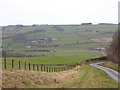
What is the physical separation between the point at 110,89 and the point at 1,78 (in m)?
8.28

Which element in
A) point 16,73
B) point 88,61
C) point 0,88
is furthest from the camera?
point 88,61

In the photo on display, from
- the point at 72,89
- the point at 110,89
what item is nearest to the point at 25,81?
the point at 72,89

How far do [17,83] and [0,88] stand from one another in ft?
7.72

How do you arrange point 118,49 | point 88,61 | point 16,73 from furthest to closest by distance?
point 88,61
point 118,49
point 16,73

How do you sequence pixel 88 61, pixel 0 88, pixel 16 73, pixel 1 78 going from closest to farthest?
1. pixel 0 88
2. pixel 1 78
3. pixel 16 73
4. pixel 88 61

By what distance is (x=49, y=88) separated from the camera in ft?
87.9

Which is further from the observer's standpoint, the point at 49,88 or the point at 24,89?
the point at 49,88

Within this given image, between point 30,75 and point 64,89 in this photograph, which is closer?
point 64,89

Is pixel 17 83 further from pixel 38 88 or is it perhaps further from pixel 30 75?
pixel 30 75

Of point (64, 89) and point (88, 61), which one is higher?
point (64, 89)

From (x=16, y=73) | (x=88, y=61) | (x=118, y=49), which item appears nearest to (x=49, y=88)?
(x=16, y=73)

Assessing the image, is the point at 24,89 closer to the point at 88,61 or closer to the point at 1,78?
the point at 1,78

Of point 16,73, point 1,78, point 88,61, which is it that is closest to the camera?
point 1,78

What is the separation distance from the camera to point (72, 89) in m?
26.9
